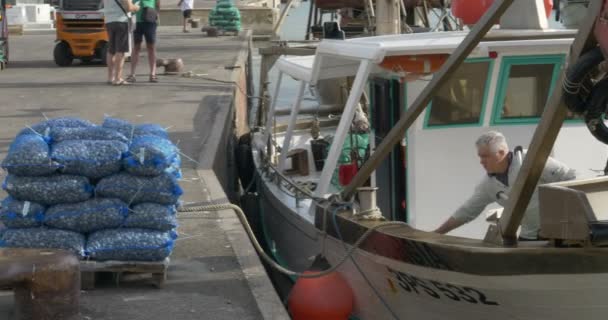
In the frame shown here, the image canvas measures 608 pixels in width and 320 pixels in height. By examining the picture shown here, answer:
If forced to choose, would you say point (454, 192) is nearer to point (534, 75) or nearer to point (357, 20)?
point (534, 75)

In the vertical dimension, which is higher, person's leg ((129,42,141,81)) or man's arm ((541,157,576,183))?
person's leg ((129,42,141,81))

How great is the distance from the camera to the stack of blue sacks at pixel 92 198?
6.55m

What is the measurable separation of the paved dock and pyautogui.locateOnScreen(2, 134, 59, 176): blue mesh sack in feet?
2.46

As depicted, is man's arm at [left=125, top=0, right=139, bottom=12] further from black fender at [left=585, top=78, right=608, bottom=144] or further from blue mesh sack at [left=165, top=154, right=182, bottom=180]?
black fender at [left=585, top=78, right=608, bottom=144]

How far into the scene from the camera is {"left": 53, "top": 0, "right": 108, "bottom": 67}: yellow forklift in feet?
68.7

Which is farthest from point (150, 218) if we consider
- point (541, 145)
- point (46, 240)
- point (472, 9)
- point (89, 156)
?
point (472, 9)

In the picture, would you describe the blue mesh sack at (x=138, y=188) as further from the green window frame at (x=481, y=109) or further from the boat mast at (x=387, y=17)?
the boat mast at (x=387, y=17)

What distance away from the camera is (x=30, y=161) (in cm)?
653

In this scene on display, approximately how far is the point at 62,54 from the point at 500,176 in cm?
1561

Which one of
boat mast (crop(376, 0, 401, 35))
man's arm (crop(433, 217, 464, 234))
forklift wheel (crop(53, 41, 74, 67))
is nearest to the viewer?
man's arm (crop(433, 217, 464, 234))

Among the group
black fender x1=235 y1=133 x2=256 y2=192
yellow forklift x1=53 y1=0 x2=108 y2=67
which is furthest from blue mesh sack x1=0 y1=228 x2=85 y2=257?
yellow forklift x1=53 y1=0 x2=108 y2=67

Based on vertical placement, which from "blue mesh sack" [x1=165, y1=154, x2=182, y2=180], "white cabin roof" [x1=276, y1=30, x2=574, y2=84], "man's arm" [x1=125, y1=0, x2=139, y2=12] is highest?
"man's arm" [x1=125, y1=0, x2=139, y2=12]

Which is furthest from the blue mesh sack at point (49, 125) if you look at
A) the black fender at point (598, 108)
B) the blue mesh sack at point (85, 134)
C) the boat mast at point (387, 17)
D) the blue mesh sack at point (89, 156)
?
the boat mast at point (387, 17)

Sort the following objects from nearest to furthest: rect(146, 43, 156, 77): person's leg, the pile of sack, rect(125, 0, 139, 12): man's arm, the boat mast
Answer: the boat mast → rect(125, 0, 139, 12): man's arm → rect(146, 43, 156, 77): person's leg → the pile of sack
